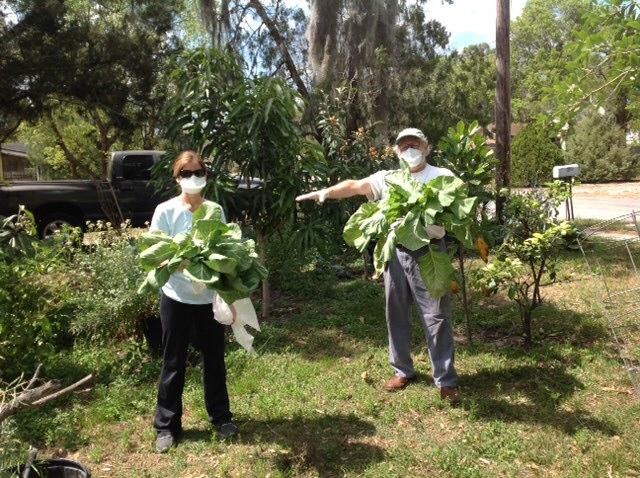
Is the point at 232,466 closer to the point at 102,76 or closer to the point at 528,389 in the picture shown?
the point at 528,389

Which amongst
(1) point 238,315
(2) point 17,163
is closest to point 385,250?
(1) point 238,315

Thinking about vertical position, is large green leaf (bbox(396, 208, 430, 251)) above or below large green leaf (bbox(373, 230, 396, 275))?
above

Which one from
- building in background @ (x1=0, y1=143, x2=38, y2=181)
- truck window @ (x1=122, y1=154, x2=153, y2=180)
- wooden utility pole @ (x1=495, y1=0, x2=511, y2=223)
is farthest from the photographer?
building in background @ (x1=0, y1=143, x2=38, y2=181)

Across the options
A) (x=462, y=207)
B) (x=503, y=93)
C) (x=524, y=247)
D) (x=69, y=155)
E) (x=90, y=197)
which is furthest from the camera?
(x=69, y=155)

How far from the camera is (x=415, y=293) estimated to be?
12.1ft

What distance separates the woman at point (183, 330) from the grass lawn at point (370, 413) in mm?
154

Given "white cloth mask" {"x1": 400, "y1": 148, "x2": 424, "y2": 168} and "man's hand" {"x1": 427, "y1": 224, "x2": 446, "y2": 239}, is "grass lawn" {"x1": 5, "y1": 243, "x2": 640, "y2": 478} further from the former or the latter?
"white cloth mask" {"x1": 400, "y1": 148, "x2": 424, "y2": 168}

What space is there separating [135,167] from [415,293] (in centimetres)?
900

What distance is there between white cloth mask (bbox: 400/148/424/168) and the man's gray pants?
0.55 m

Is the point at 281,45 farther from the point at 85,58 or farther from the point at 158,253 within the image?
the point at 158,253

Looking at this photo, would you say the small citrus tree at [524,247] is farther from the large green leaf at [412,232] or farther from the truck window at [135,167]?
the truck window at [135,167]

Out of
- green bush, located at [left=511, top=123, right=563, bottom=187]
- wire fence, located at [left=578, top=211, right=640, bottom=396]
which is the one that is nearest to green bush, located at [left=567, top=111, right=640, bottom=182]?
green bush, located at [left=511, top=123, right=563, bottom=187]

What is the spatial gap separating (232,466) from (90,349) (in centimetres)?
235

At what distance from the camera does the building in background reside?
40.0 m
